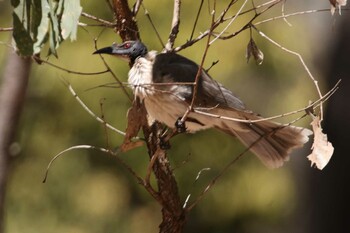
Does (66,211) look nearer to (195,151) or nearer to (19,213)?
(19,213)

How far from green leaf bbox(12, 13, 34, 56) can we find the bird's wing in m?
0.84

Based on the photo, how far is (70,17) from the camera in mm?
3389

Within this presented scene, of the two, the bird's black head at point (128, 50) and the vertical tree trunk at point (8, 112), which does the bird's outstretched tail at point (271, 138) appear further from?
the vertical tree trunk at point (8, 112)

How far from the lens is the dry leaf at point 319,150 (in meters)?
3.13

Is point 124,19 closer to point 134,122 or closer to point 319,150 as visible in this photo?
point 134,122

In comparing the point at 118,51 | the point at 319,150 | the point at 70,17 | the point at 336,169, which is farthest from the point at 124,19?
the point at 336,169

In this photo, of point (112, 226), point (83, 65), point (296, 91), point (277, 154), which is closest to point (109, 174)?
point (112, 226)

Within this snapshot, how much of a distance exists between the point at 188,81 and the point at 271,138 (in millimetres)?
454

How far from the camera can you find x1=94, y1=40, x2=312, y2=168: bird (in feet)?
13.1

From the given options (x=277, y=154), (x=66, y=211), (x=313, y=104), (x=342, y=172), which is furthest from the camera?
(x=66, y=211)

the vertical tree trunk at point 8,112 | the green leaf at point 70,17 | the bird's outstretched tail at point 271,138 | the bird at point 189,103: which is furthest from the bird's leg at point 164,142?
the vertical tree trunk at point 8,112

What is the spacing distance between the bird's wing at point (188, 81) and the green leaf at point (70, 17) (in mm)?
698

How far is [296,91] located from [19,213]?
101 inches

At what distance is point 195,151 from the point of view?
7801 mm
